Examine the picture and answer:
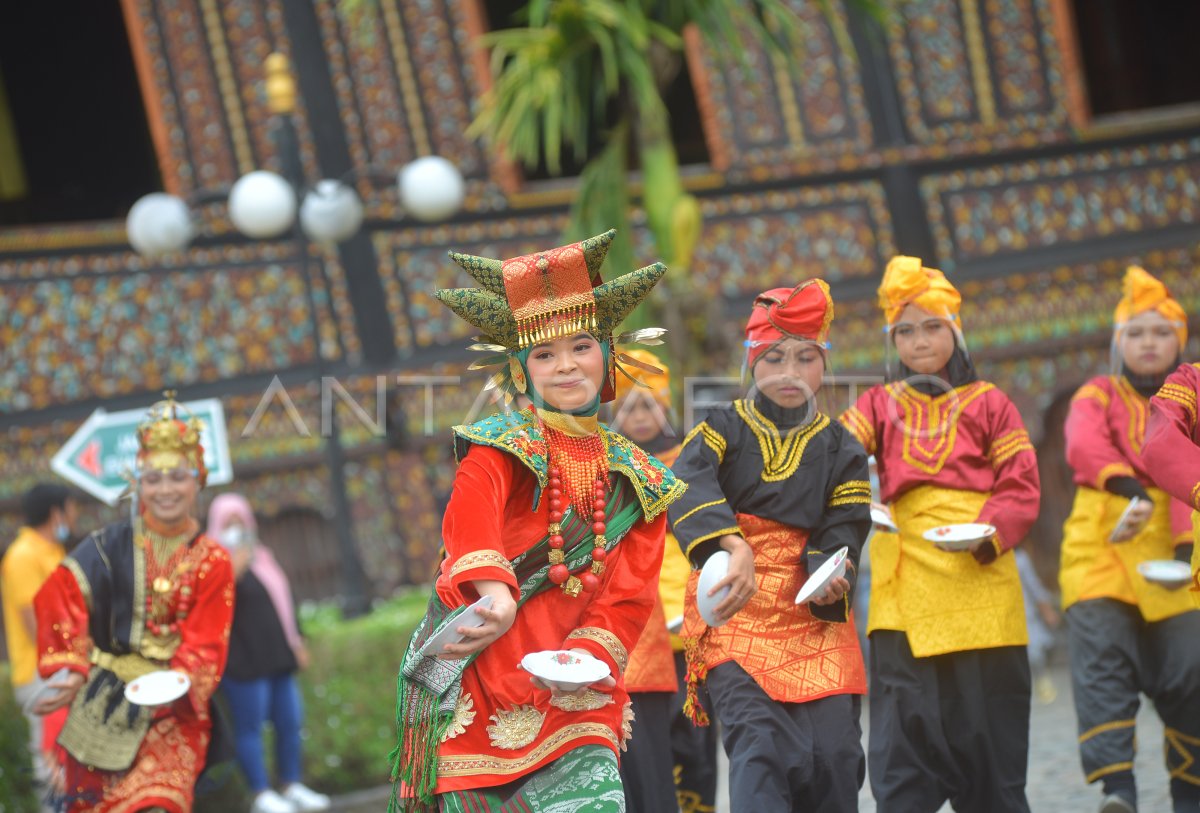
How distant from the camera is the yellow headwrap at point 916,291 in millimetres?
6609

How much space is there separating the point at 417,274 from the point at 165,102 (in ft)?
7.38

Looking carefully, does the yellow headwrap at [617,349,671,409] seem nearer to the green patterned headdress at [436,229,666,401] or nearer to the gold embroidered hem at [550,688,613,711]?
the green patterned headdress at [436,229,666,401]

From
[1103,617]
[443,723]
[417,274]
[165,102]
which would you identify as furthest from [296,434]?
[443,723]

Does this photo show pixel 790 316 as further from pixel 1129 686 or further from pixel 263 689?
pixel 263 689

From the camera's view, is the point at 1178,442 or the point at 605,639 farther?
the point at 1178,442

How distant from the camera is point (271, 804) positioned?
10.3 metres

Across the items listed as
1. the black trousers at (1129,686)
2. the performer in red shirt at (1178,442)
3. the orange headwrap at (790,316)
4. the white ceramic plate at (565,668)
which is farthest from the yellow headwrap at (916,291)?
the white ceramic plate at (565,668)

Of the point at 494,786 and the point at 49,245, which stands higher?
the point at 49,245

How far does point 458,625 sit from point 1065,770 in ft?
18.5

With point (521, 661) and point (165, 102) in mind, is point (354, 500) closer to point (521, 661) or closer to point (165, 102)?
point (165, 102)

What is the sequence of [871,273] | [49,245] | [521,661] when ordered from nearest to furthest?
[521,661]
[49,245]
[871,273]

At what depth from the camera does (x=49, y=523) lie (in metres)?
9.70

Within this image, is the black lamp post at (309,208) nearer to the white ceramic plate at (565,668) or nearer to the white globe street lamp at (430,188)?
the white globe street lamp at (430,188)

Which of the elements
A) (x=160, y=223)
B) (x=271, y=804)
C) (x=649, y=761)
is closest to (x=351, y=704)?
(x=271, y=804)
